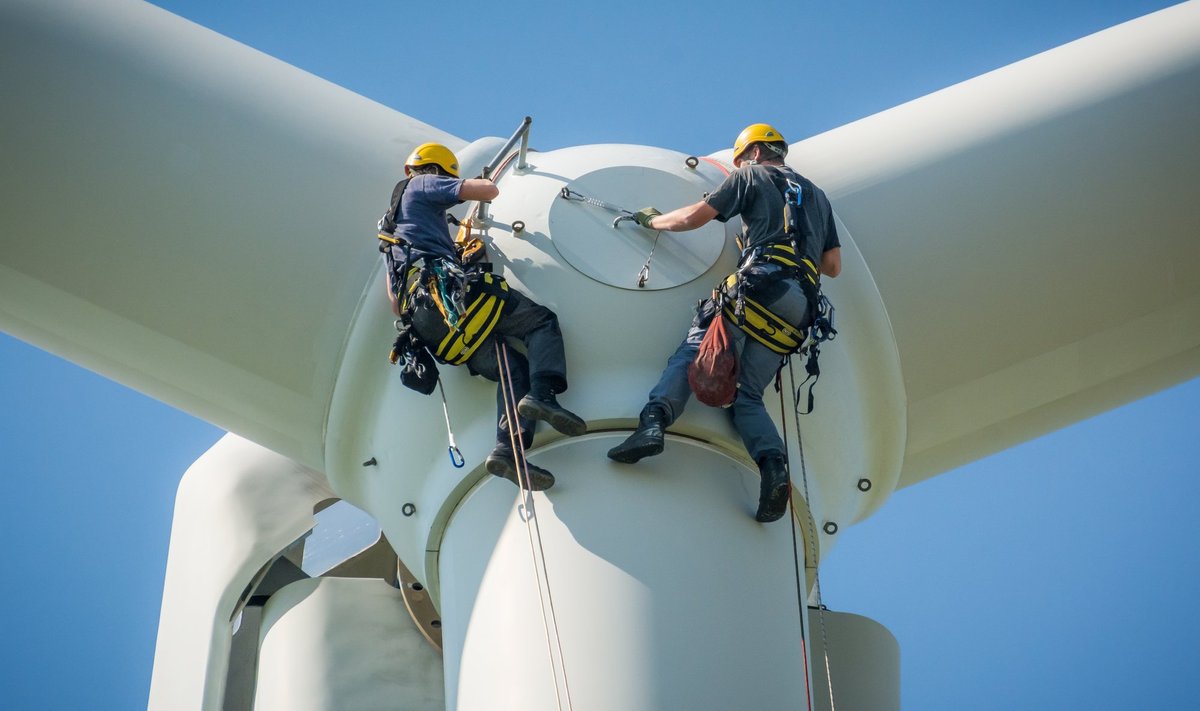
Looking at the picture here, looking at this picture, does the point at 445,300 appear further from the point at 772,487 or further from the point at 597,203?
the point at 772,487

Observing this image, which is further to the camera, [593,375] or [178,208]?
[178,208]

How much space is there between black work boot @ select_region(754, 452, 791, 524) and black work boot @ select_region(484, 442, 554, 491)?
111 cm

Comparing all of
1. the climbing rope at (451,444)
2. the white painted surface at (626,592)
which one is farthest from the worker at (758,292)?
the climbing rope at (451,444)

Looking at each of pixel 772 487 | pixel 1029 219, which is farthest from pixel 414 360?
pixel 1029 219

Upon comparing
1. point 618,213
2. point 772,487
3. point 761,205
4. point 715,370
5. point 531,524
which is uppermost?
point 618,213

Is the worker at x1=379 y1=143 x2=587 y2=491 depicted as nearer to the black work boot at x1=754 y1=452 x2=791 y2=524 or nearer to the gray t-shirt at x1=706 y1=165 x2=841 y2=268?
the black work boot at x1=754 y1=452 x2=791 y2=524

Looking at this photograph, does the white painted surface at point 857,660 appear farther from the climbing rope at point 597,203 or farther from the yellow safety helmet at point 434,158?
the yellow safety helmet at point 434,158

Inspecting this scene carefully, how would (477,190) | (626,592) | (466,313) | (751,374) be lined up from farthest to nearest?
1. (477,190)
2. (751,374)
3. (466,313)
4. (626,592)

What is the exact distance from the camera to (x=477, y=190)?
8883 millimetres

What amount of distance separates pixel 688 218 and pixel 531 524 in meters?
1.91

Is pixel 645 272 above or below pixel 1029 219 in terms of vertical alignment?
below

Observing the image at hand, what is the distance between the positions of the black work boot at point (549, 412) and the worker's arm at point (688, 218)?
1.19 metres

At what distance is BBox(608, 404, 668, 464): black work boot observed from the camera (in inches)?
325

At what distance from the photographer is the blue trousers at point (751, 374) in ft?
27.8
